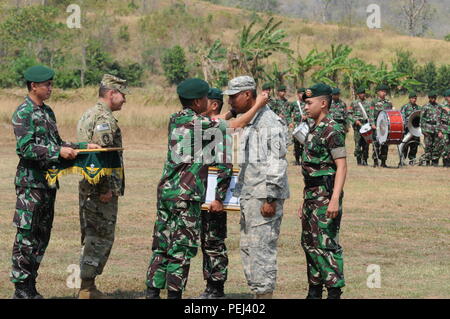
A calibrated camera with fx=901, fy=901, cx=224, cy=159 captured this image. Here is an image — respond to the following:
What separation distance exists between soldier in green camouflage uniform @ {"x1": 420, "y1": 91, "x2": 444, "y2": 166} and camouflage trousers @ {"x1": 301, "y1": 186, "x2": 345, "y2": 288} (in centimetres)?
1596

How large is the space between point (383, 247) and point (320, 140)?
13.4 ft

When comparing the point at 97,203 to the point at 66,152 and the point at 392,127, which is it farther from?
the point at 392,127

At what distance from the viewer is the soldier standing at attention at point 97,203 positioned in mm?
8148

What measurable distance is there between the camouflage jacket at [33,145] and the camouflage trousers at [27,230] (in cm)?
10

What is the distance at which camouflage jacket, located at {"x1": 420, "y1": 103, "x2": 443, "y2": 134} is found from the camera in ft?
76.0

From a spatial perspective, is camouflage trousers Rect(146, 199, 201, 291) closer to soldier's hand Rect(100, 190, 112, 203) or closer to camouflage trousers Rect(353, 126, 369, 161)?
soldier's hand Rect(100, 190, 112, 203)

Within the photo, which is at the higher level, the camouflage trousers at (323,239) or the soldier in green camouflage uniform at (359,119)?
the camouflage trousers at (323,239)

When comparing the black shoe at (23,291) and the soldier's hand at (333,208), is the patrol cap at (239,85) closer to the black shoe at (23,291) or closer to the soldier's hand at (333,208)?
the soldier's hand at (333,208)

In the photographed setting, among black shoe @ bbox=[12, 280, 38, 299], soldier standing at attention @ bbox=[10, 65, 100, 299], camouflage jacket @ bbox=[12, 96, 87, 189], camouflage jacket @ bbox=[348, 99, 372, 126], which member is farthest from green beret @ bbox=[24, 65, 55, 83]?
camouflage jacket @ bbox=[348, 99, 372, 126]

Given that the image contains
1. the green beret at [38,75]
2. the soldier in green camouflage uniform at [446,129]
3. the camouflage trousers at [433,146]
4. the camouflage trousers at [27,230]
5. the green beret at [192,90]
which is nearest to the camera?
the green beret at [192,90]

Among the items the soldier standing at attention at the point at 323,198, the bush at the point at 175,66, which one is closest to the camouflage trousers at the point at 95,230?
the soldier standing at attention at the point at 323,198

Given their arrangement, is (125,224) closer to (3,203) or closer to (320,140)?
(3,203)

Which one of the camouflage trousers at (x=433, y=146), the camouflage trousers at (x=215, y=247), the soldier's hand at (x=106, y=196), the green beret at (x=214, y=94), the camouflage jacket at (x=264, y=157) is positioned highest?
the green beret at (x=214, y=94)

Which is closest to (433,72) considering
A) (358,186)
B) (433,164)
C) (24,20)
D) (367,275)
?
(24,20)
